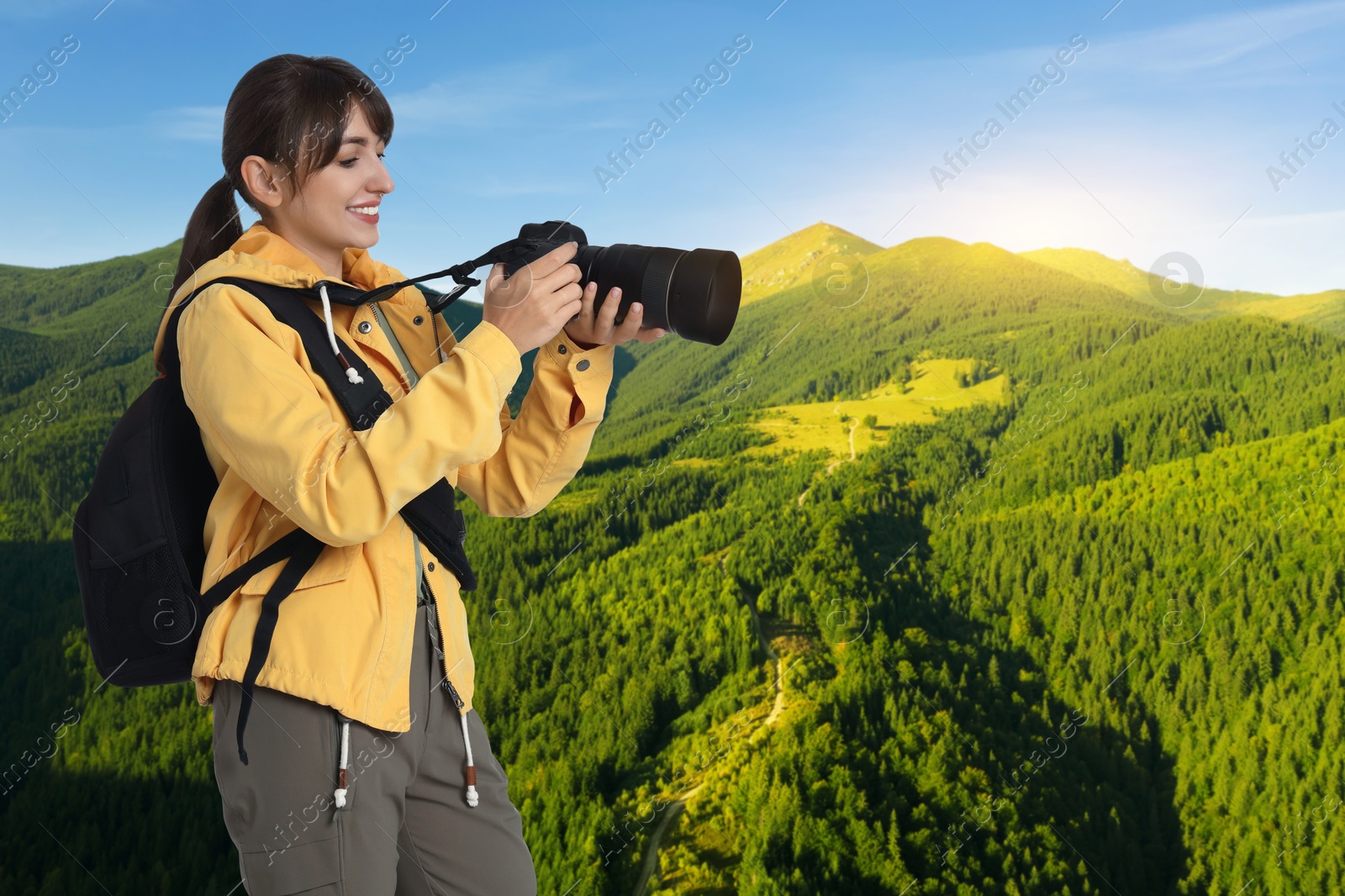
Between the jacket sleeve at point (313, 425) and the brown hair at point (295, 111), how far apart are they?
303 millimetres

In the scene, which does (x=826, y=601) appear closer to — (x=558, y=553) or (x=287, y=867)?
(x=558, y=553)

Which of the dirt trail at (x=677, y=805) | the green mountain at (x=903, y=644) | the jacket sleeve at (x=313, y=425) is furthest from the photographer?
the green mountain at (x=903, y=644)

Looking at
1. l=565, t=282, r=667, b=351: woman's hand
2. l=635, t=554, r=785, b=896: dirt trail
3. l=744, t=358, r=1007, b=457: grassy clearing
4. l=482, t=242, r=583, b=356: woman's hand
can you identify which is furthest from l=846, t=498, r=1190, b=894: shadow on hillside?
l=482, t=242, r=583, b=356: woman's hand

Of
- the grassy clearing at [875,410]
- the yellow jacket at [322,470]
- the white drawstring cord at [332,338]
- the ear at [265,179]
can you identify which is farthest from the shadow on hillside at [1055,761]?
the ear at [265,179]

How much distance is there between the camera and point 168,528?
142 centimetres

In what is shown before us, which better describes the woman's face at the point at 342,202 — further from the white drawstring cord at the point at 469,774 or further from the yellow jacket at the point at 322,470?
the white drawstring cord at the point at 469,774

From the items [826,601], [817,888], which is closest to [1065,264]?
[826,601]

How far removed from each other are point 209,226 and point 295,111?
0.35 meters

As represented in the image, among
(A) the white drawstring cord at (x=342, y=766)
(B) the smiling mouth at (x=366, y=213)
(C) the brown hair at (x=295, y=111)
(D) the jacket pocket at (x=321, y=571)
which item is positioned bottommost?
(A) the white drawstring cord at (x=342, y=766)

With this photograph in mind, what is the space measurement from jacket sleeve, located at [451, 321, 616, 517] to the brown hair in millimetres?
539

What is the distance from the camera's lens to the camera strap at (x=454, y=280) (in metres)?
1.49

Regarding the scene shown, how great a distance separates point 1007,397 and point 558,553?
5242 mm

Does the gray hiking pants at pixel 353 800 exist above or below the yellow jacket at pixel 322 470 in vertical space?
below

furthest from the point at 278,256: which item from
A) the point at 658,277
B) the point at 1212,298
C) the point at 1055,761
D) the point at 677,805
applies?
the point at 1212,298
